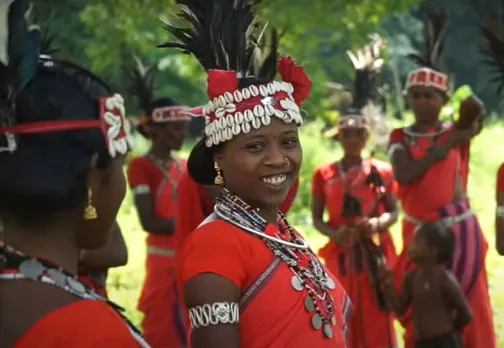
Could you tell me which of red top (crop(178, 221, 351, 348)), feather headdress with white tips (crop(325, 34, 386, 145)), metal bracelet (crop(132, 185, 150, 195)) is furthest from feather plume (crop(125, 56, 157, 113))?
red top (crop(178, 221, 351, 348))

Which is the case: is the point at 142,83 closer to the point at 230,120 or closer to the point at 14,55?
the point at 230,120

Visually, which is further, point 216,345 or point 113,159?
point 216,345

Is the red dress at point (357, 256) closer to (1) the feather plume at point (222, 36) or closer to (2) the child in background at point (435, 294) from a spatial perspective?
(2) the child in background at point (435, 294)

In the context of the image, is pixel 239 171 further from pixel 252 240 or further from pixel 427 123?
pixel 427 123

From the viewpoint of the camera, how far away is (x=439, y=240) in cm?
599

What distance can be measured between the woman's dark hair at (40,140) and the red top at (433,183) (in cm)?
449

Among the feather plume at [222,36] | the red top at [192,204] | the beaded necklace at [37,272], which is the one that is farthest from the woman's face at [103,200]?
the red top at [192,204]

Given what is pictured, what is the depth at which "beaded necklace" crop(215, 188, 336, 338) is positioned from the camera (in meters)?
3.21

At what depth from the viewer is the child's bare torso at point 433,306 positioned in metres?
5.90

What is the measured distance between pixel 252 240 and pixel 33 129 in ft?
3.56

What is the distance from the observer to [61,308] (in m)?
2.28

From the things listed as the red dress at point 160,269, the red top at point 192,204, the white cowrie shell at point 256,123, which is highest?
the white cowrie shell at point 256,123

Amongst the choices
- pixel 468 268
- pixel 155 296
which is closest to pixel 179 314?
pixel 155 296

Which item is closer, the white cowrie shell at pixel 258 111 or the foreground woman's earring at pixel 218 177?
the white cowrie shell at pixel 258 111
